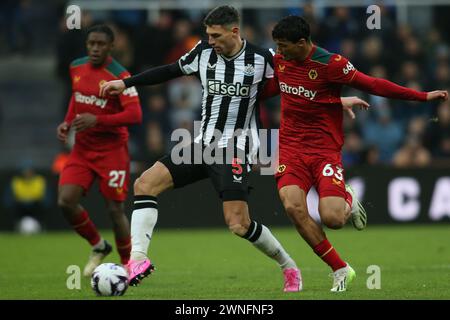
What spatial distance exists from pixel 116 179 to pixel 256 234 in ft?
7.91

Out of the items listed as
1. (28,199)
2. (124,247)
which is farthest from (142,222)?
(28,199)

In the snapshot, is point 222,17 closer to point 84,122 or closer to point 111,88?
point 111,88

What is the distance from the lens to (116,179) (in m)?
10.9

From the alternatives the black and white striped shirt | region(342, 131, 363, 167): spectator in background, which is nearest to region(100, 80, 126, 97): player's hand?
the black and white striped shirt

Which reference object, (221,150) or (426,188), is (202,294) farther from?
(426,188)

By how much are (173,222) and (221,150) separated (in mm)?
8125

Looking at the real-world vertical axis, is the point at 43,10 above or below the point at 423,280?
above

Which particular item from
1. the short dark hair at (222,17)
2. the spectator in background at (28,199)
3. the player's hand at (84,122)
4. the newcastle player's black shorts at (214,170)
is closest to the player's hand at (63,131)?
the player's hand at (84,122)

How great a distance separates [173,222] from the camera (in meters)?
17.2

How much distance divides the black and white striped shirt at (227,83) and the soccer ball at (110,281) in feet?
4.66

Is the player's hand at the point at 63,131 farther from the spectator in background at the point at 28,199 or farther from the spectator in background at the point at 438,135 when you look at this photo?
the spectator in background at the point at 438,135

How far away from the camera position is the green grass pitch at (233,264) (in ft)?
28.7

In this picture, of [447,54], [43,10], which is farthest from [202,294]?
[43,10]

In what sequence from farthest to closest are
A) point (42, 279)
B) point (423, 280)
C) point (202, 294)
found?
point (42, 279), point (423, 280), point (202, 294)
